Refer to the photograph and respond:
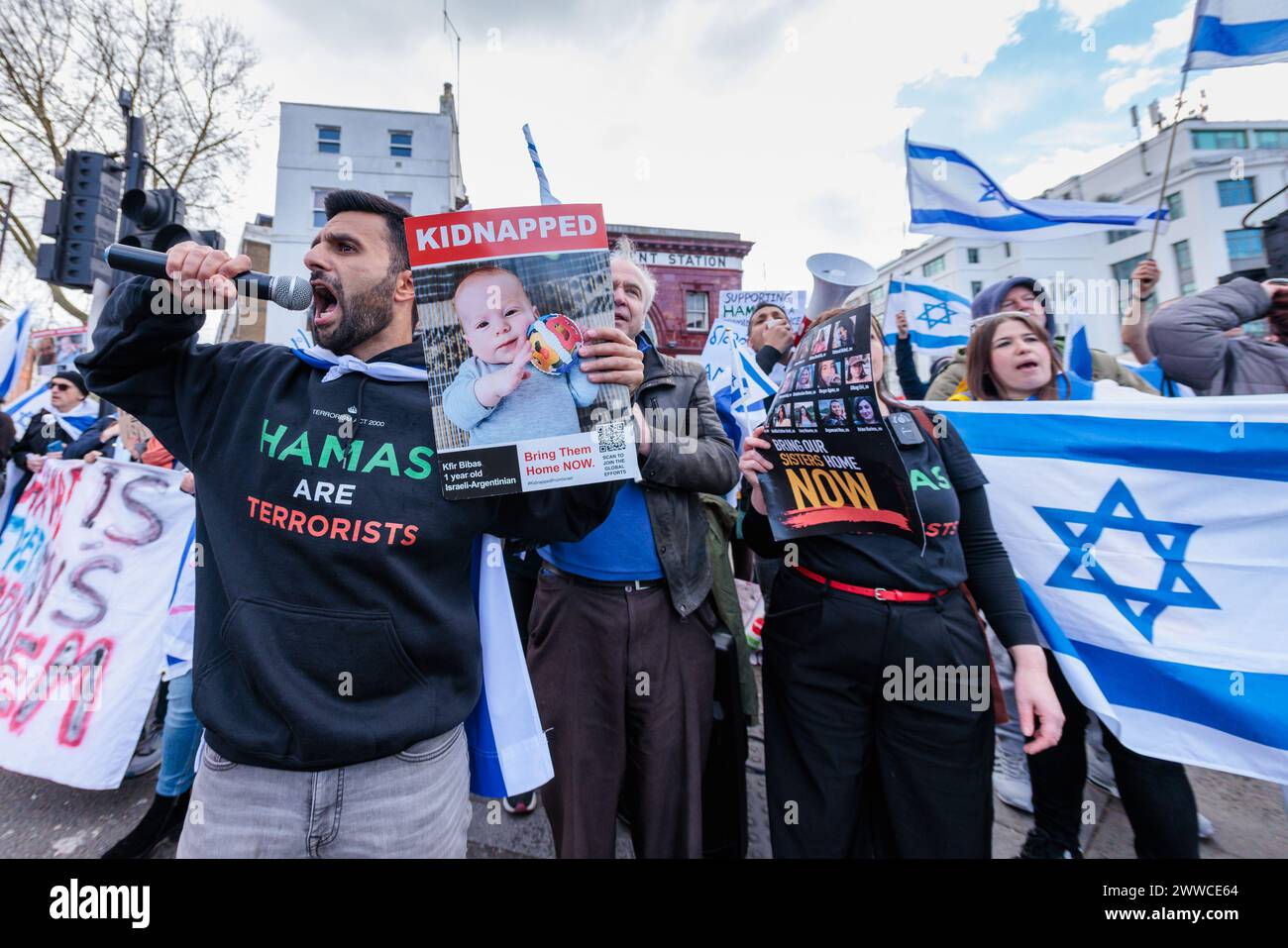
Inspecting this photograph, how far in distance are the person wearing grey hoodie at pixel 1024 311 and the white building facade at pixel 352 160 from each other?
2324 centimetres

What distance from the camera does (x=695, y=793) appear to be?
2068 millimetres

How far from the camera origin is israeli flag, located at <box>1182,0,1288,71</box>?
3256 mm

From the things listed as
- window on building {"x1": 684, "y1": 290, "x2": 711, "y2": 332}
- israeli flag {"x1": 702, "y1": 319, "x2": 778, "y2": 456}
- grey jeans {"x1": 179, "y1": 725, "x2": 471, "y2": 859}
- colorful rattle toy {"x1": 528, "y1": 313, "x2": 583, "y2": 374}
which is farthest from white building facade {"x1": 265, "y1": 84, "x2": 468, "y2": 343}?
grey jeans {"x1": 179, "y1": 725, "x2": 471, "y2": 859}

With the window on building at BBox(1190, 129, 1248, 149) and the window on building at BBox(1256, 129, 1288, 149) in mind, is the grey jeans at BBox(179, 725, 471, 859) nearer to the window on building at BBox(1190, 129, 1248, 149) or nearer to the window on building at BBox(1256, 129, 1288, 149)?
the window on building at BBox(1190, 129, 1248, 149)

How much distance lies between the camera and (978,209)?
476 cm

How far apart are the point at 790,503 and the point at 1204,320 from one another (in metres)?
2.13

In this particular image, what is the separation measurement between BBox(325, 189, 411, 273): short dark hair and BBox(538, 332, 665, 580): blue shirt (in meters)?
1.06

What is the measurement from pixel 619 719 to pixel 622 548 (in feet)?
2.04

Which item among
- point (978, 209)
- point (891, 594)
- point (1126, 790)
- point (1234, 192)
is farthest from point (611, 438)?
point (1234, 192)

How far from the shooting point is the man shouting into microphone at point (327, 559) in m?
1.22

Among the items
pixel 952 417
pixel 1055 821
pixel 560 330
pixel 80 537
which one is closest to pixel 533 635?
pixel 560 330

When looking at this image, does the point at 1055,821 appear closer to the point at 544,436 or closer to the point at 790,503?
→ the point at 790,503

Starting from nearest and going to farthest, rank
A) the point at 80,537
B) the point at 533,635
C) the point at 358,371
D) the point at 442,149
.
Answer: the point at 358,371
the point at 533,635
the point at 80,537
the point at 442,149

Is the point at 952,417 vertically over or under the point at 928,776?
over
